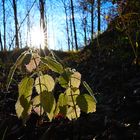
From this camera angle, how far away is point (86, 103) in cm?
115

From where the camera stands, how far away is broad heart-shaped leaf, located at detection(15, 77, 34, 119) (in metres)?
1.12

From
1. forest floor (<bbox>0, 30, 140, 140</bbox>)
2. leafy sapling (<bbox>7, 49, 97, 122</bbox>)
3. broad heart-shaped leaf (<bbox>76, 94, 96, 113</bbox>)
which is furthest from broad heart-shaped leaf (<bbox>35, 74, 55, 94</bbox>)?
forest floor (<bbox>0, 30, 140, 140</bbox>)

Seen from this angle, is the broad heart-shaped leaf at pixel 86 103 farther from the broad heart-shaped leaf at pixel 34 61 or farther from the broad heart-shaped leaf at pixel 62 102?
the broad heart-shaped leaf at pixel 34 61

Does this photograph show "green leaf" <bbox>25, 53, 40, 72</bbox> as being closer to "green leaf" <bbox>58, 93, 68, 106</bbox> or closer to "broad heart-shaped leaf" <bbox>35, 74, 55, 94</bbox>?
"broad heart-shaped leaf" <bbox>35, 74, 55, 94</bbox>

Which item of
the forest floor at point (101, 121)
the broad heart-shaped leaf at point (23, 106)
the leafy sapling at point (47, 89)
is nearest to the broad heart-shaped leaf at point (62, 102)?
the leafy sapling at point (47, 89)

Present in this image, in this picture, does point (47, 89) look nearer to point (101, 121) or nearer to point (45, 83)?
point (45, 83)

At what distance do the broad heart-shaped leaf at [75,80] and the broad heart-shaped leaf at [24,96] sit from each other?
14 cm

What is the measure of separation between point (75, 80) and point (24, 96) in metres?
0.19

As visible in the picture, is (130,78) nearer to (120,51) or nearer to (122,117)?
(122,117)

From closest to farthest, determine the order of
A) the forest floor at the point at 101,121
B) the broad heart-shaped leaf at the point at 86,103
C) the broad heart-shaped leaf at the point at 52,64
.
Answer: the broad heart-shaped leaf at the point at 52,64, the broad heart-shaped leaf at the point at 86,103, the forest floor at the point at 101,121

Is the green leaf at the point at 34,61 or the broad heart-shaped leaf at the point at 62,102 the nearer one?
the green leaf at the point at 34,61

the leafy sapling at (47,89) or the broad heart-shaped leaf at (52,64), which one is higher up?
the broad heart-shaped leaf at (52,64)

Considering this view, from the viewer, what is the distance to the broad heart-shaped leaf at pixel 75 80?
A: 1.16 meters

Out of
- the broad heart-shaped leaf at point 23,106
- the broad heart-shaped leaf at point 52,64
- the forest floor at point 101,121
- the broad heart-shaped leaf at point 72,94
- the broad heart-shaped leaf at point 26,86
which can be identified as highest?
the broad heart-shaped leaf at point 52,64
